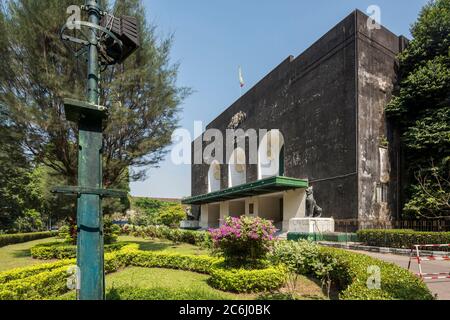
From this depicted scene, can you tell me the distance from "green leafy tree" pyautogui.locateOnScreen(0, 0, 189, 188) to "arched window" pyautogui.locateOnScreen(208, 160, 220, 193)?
26.8 m

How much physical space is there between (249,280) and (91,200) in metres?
5.07

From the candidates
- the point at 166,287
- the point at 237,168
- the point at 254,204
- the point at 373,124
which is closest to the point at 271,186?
the point at 254,204

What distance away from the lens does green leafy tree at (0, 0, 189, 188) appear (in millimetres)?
12523

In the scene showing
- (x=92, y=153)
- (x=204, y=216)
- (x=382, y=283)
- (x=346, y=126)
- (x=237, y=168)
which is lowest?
(x=204, y=216)

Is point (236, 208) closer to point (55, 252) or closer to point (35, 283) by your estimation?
point (55, 252)

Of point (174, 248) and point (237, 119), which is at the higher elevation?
point (237, 119)

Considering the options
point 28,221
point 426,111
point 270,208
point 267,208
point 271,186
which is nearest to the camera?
point 426,111

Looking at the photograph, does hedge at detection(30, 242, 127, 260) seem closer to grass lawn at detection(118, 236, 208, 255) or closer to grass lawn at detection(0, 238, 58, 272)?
grass lawn at detection(0, 238, 58, 272)

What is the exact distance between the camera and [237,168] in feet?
120

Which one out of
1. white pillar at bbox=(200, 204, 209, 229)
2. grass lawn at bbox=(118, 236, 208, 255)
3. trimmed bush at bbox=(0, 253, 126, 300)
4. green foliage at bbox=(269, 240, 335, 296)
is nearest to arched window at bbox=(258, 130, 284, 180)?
grass lawn at bbox=(118, 236, 208, 255)

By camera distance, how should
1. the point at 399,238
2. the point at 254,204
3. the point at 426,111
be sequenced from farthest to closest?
the point at 254,204, the point at 426,111, the point at 399,238

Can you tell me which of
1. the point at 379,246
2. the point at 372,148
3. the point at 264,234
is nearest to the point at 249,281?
the point at 264,234

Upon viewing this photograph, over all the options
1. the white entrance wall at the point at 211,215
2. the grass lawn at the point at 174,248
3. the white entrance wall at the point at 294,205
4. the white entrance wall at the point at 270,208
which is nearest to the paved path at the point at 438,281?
the grass lawn at the point at 174,248

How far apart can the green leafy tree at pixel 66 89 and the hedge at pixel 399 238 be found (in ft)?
38.9
